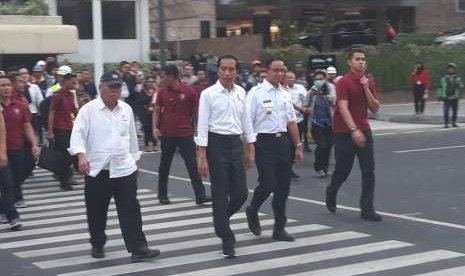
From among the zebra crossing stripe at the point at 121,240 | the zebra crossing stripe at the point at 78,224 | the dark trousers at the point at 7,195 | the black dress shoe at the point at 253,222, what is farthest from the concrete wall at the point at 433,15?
the dark trousers at the point at 7,195

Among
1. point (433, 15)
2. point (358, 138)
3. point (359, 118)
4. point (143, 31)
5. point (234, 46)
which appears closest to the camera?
point (358, 138)

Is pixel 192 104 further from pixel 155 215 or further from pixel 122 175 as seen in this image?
pixel 122 175

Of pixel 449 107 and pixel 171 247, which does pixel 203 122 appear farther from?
pixel 449 107

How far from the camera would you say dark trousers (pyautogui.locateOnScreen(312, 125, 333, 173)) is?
50.4 ft

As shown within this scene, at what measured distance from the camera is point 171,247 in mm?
9664

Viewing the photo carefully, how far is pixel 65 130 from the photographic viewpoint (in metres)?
14.4

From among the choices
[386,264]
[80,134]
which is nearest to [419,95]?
[386,264]

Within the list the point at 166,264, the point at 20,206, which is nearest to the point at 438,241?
the point at 166,264

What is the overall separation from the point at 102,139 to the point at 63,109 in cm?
561

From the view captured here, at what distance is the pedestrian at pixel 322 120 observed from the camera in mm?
15414

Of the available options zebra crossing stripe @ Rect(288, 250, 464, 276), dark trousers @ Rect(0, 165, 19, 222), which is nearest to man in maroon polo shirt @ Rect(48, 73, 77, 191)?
dark trousers @ Rect(0, 165, 19, 222)

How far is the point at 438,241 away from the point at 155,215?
3690 millimetres

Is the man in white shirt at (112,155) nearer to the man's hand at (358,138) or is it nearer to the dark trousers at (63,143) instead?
the man's hand at (358,138)

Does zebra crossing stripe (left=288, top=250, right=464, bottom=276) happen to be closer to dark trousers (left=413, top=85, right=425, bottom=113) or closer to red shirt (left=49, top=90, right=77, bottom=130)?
red shirt (left=49, top=90, right=77, bottom=130)
